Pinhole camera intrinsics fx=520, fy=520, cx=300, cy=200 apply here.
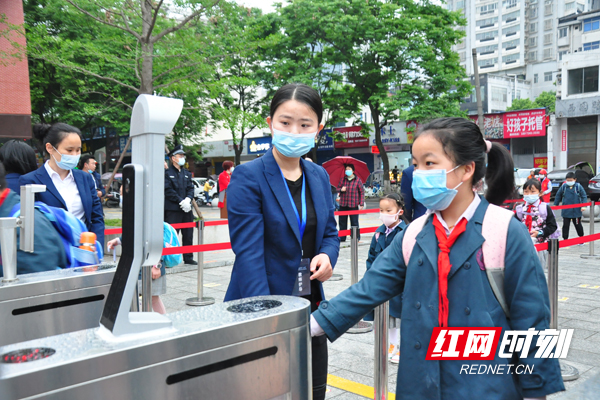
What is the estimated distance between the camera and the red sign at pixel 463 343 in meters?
1.79

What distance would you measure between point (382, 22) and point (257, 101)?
8082 mm

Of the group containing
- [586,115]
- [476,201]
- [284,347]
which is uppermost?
[586,115]

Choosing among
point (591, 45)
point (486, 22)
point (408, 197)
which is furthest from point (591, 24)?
point (408, 197)

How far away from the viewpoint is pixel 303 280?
2305 millimetres

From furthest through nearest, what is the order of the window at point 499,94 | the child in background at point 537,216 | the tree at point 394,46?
1. the window at point 499,94
2. the tree at point 394,46
3. the child in background at point 537,216

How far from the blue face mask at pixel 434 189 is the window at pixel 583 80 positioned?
34.7 metres

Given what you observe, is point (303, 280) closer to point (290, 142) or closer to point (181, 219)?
point (290, 142)

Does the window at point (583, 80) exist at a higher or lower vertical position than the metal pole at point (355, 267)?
higher

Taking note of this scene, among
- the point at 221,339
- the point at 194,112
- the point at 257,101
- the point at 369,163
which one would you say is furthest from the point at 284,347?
the point at 369,163

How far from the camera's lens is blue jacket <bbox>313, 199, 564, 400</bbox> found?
1.73m

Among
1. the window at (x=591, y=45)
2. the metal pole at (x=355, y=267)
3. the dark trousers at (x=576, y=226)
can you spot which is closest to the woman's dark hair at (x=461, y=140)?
the metal pole at (x=355, y=267)

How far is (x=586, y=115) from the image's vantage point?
31.7 meters

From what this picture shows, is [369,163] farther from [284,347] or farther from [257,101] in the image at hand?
A: [284,347]

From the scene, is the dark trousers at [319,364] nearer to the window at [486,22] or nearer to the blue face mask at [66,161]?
the blue face mask at [66,161]
